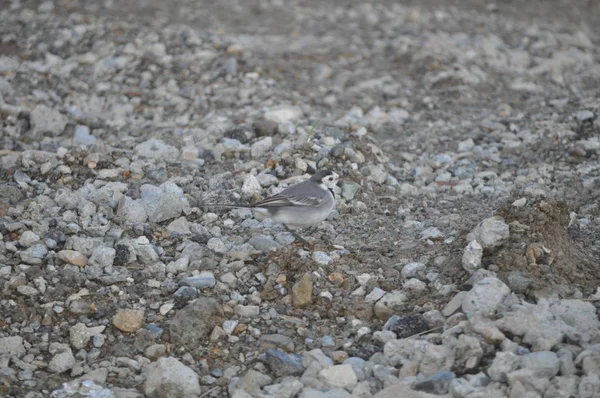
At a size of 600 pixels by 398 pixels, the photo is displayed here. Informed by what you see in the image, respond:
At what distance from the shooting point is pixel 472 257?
16.9 feet

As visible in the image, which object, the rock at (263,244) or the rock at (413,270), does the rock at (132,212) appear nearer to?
the rock at (263,244)

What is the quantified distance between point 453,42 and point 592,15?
4.63 m

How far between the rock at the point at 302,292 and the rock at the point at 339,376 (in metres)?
0.84

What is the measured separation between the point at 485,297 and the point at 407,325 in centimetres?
55

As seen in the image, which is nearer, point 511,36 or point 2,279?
point 2,279

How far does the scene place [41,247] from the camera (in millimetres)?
5559

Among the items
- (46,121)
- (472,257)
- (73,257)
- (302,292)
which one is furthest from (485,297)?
(46,121)

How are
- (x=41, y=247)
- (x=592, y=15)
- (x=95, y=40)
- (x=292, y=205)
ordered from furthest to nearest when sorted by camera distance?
Result: 1. (x=592, y=15)
2. (x=95, y=40)
3. (x=292, y=205)
4. (x=41, y=247)

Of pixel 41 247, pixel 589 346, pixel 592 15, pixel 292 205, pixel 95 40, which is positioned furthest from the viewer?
pixel 592 15

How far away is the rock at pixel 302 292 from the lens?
5215 mm

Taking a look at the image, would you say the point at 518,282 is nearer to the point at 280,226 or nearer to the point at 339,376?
the point at 339,376

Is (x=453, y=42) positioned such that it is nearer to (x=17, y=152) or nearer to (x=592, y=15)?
(x=592, y=15)

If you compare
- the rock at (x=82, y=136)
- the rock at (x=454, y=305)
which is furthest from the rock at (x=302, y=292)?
the rock at (x=82, y=136)

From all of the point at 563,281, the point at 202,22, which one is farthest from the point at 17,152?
the point at 202,22
